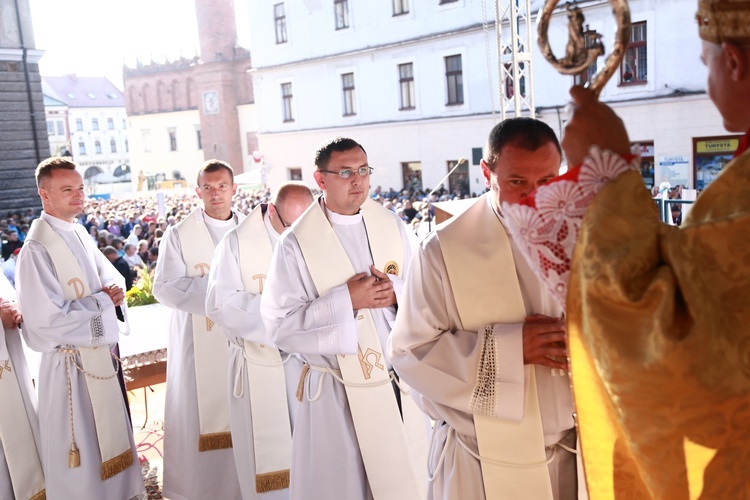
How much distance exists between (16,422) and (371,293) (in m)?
2.48

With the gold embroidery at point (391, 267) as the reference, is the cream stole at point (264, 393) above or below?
below

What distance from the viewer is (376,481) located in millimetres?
3287

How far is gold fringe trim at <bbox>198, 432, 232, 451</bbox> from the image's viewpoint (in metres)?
4.70

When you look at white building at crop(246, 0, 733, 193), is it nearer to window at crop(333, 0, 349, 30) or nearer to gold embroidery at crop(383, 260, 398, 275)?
window at crop(333, 0, 349, 30)

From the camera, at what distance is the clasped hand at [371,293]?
3.24 meters

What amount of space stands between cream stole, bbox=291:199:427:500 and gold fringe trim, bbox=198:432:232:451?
1740 mm

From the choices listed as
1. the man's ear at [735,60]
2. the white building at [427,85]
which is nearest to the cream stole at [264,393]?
the man's ear at [735,60]

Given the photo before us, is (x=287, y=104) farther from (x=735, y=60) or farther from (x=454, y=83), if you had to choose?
(x=735, y=60)

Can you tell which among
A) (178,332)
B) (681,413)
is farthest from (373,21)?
(681,413)

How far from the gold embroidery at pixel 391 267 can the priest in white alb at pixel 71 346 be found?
1828 mm

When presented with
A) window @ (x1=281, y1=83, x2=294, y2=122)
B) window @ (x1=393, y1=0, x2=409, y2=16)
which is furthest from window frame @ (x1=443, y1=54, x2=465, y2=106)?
window @ (x1=281, y1=83, x2=294, y2=122)

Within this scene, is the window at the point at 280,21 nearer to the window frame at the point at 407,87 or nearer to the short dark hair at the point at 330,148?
the window frame at the point at 407,87

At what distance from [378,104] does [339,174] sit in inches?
876

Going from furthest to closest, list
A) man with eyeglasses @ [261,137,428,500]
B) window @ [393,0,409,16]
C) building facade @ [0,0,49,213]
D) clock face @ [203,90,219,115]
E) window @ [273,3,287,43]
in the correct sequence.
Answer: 1. clock face @ [203,90,219,115]
2. window @ [273,3,287,43]
3. window @ [393,0,409,16]
4. building facade @ [0,0,49,213]
5. man with eyeglasses @ [261,137,428,500]
